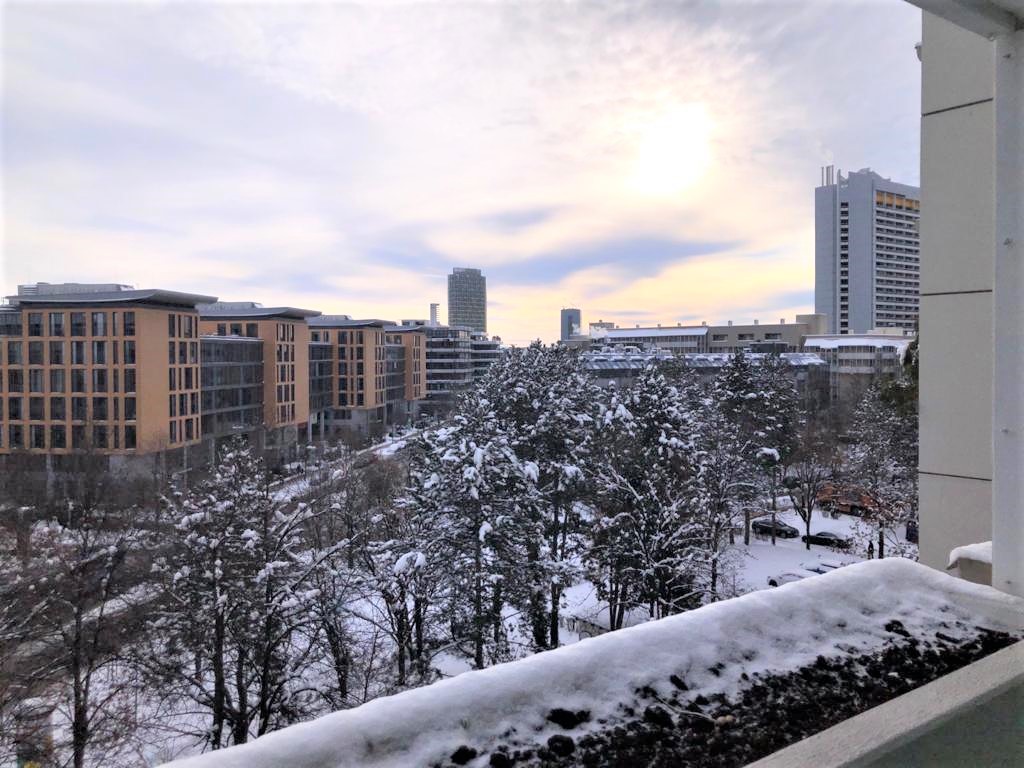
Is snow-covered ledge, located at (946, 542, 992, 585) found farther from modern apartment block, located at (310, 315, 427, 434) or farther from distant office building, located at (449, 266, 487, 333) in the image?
distant office building, located at (449, 266, 487, 333)

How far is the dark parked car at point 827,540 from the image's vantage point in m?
21.9

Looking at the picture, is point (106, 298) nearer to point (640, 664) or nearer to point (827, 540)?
point (827, 540)

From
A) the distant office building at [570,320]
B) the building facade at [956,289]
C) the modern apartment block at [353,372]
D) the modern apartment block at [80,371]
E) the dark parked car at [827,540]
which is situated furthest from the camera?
the distant office building at [570,320]

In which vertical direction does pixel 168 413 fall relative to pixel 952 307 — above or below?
below

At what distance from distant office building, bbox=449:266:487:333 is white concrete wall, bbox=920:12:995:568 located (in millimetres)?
139347

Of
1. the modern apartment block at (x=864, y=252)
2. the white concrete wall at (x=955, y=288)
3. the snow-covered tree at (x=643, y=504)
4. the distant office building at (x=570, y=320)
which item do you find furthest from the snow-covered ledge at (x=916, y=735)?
the distant office building at (x=570, y=320)

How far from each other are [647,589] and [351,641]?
5481 millimetres

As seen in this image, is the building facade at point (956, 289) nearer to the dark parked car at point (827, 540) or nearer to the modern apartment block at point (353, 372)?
the dark parked car at point (827, 540)

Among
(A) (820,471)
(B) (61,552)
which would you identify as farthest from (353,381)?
(B) (61,552)

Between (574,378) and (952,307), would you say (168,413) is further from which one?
(952,307)

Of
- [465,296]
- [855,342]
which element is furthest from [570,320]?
[855,342]

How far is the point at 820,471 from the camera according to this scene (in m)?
24.6

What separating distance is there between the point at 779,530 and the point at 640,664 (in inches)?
954

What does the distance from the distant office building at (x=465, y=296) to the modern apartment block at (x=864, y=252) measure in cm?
8455
